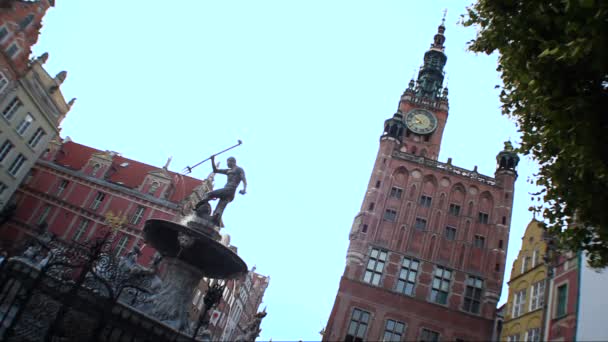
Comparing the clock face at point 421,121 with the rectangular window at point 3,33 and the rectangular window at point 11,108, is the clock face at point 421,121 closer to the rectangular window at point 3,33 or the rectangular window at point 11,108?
the rectangular window at point 11,108

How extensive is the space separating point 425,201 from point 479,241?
180 inches

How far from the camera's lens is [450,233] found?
30719mm

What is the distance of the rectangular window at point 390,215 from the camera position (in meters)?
31.0

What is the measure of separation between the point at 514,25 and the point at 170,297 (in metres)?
10.9

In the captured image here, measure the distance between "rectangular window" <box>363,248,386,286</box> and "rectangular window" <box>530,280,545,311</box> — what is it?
368 inches

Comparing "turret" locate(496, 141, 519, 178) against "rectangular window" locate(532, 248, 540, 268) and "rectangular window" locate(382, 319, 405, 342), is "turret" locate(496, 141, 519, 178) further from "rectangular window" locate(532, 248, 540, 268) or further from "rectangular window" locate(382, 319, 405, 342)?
"rectangular window" locate(382, 319, 405, 342)

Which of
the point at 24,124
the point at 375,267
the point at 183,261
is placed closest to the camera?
the point at 183,261

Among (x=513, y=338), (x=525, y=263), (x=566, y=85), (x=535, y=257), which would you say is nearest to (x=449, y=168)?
(x=525, y=263)

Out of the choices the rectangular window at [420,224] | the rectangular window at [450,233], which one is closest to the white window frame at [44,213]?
the rectangular window at [420,224]

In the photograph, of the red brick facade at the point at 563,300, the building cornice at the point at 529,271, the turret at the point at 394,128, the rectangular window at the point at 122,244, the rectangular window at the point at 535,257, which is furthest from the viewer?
the rectangular window at the point at 122,244

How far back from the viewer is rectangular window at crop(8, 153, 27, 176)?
31.1 m

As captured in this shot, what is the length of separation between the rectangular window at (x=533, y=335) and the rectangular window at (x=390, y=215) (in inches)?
450

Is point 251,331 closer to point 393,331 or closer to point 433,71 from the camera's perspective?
point 393,331

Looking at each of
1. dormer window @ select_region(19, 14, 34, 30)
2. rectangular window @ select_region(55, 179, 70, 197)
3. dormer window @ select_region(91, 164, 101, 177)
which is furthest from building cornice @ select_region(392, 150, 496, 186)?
rectangular window @ select_region(55, 179, 70, 197)
